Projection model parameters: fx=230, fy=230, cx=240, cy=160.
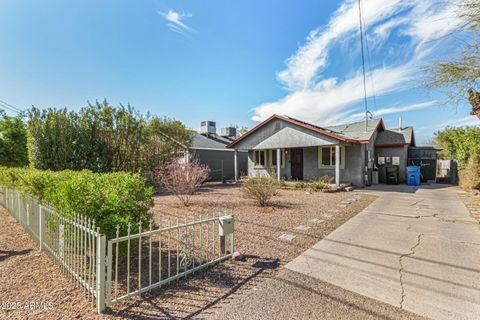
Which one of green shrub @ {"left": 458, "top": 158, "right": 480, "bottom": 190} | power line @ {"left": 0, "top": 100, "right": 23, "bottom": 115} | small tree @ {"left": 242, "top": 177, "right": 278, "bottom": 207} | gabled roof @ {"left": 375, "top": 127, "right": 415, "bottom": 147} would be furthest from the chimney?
green shrub @ {"left": 458, "top": 158, "right": 480, "bottom": 190}

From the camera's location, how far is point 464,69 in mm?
5590

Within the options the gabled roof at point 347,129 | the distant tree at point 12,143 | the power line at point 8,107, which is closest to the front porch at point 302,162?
the gabled roof at point 347,129

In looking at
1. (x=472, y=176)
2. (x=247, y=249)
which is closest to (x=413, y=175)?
(x=472, y=176)

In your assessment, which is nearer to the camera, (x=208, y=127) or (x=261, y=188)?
(x=261, y=188)

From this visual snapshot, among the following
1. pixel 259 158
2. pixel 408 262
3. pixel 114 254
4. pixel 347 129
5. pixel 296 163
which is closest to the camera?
pixel 114 254

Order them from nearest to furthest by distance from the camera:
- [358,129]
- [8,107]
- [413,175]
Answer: [413,175], [358,129], [8,107]

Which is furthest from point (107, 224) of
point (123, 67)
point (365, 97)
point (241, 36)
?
point (365, 97)

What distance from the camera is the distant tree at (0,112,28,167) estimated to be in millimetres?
15242

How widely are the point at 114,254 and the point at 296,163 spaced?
46.7 ft

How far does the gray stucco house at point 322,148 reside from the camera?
1387 cm

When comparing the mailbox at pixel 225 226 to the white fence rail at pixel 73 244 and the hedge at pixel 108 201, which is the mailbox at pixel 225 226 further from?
the white fence rail at pixel 73 244

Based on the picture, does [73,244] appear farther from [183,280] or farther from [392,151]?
[392,151]

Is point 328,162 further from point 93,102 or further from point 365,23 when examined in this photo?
point 93,102

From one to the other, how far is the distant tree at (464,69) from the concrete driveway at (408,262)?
136 inches
